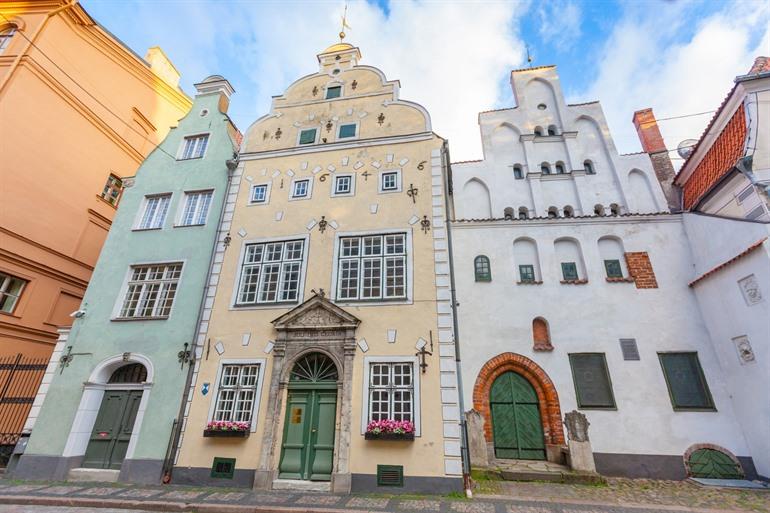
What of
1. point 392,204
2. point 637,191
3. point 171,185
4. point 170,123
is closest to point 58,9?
point 170,123

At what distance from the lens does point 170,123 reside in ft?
73.9

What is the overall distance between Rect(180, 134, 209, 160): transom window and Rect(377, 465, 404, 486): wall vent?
1320 cm

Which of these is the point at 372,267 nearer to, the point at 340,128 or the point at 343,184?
the point at 343,184

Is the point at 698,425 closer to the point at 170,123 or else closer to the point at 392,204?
the point at 392,204

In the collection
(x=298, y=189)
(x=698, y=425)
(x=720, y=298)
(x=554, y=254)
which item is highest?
(x=298, y=189)

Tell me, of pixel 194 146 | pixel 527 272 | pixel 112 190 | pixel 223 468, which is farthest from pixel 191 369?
pixel 112 190

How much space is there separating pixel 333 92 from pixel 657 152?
1616 cm

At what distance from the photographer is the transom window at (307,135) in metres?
13.7

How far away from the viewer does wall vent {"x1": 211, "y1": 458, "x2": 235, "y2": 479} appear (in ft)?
29.8

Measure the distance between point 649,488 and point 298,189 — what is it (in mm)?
13197

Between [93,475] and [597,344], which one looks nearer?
[93,475]

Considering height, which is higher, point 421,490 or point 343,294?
point 343,294

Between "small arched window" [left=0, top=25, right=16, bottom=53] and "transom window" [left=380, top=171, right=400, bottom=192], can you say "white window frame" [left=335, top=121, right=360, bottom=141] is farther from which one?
"small arched window" [left=0, top=25, right=16, bottom=53]

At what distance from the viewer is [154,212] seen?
13.6m
